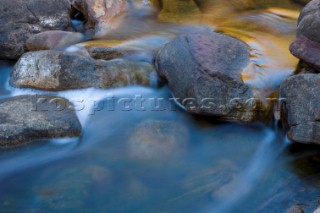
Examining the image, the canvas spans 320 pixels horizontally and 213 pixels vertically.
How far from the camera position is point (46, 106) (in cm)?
459

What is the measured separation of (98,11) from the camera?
22.5 ft

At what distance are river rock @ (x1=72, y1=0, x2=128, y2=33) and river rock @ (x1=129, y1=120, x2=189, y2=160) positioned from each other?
2.72 m

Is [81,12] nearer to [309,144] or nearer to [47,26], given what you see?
[47,26]

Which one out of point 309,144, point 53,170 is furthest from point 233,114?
point 53,170

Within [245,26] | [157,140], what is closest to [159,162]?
[157,140]

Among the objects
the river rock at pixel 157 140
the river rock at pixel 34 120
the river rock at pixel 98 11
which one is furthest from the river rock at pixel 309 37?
the river rock at pixel 98 11

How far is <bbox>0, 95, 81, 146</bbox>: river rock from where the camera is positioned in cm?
421

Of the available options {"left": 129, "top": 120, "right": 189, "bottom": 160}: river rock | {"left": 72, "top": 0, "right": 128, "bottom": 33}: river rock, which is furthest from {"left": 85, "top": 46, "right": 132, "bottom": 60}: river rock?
{"left": 129, "top": 120, "right": 189, "bottom": 160}: river rock

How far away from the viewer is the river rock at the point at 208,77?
4684mm

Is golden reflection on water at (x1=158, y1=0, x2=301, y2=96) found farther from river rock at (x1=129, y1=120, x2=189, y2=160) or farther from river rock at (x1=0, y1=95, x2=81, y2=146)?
river rock at (x1=0, y1=95, x2=81, y2=146)

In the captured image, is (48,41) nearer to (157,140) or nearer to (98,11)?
(98,11)

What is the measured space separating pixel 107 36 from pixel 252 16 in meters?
2.78

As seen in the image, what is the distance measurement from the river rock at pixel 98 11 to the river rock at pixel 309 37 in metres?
3.32

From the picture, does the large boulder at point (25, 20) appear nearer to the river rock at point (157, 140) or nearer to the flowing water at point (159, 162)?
the flowing water at point (159, 162)
